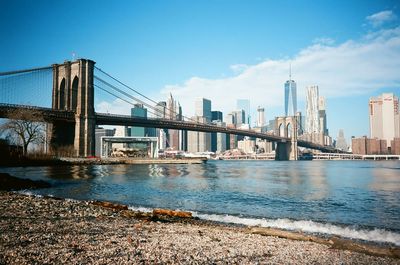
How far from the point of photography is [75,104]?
71.2 meters

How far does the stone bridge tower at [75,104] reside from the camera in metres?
64.9

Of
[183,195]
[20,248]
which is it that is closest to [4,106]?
[183,195]

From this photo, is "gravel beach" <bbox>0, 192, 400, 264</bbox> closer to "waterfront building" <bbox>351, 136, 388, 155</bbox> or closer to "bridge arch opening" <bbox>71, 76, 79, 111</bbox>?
"bridge arch opening" <bbox>71, 76, 79, 111</bbox>

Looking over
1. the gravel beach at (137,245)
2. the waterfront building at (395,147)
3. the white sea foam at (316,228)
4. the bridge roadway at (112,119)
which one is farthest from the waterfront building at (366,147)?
the gravel beach at (137,245)

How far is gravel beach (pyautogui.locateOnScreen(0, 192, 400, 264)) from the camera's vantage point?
5.48m

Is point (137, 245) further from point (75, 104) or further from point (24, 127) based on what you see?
point (75, 104)

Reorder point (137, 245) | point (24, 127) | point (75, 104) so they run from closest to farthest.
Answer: point (137, 245) → point (24, 127) → point (75, 104)

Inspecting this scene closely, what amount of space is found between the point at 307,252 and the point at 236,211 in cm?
706

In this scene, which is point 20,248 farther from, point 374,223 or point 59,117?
point 59,117

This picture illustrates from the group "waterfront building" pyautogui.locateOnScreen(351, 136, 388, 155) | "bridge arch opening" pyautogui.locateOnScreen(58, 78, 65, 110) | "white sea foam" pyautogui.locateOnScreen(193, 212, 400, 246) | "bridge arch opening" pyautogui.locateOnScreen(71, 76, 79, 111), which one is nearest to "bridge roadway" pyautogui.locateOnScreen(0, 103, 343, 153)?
"bridge arch opening" pyautogui.locateOnScreen(71, 76, 79, 111)

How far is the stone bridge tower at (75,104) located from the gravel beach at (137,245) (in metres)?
57.8

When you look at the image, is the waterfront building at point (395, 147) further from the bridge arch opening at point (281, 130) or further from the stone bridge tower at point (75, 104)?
the stone bridge tower at point (75, 104)

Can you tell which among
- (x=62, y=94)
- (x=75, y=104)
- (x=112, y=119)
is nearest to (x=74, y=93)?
(x=75, y=104)

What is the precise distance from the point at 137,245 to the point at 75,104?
70.6m
